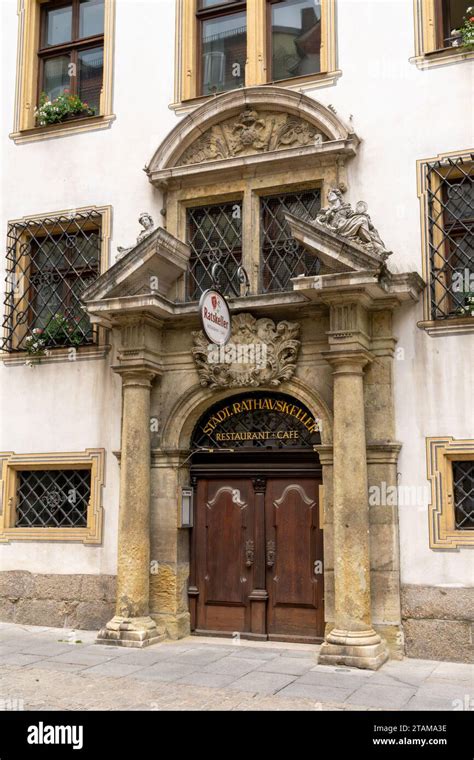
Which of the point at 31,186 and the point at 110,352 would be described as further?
the point at 31,186

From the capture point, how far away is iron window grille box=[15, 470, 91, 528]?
35.7 feet

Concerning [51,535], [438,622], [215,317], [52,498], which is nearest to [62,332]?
[52,498]

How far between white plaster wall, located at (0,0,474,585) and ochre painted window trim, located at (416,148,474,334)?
0.09 meters

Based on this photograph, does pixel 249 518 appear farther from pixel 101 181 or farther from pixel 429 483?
pixel 101 181

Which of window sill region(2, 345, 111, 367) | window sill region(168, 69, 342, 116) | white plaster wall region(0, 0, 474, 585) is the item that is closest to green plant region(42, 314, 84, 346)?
window sill region(2, 345, 111, 367)

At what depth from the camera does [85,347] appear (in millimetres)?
10977

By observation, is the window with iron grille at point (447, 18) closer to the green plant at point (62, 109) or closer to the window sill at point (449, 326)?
the window sill at point (449, 326)

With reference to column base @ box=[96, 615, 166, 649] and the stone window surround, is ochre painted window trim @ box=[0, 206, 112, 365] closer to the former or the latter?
the stone window surround

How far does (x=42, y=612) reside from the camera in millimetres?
10820

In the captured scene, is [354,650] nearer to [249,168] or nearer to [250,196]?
[250,196]

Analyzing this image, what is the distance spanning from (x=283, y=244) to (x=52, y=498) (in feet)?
14.8

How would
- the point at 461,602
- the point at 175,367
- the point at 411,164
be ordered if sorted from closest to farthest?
the point at 461,602 → the point at 411,164 → the point at 175,367

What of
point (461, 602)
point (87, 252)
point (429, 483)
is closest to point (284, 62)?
point (87, 252)

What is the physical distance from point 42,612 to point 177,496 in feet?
8.21
